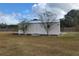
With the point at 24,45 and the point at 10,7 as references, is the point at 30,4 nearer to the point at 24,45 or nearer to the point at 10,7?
the point at 10,7

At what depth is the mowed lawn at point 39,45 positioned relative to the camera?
125 inches

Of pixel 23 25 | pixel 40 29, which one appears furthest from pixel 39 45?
pixel 23 25

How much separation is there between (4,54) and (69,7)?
2.95 feet

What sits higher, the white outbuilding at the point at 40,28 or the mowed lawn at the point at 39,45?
the white outbuilding at the point at 40,28

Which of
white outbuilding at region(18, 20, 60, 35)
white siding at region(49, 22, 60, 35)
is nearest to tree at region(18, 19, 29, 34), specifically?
white outbuilding at region(18, 20, 60, 35)

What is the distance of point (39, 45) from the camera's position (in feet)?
10.5

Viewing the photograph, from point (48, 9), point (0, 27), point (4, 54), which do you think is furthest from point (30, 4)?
point (4, 54)

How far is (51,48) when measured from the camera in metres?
3.18

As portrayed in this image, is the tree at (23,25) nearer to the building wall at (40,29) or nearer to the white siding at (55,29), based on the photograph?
the building wall at (40,29)

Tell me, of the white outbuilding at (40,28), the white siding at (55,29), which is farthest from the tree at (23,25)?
the white siding at (55,29)

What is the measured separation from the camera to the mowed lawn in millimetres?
3166

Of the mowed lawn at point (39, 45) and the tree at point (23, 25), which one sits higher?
the tree at point (23, 25)

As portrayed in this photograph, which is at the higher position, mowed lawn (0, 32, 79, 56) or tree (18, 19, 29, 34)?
tree (18, 19, 29, 34)

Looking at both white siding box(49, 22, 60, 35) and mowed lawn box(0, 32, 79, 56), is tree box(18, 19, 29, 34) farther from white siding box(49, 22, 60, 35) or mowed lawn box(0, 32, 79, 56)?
white siding box(49, 22, 60, 35)
